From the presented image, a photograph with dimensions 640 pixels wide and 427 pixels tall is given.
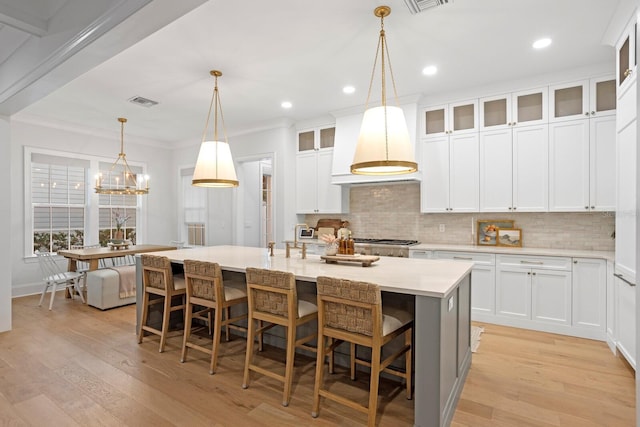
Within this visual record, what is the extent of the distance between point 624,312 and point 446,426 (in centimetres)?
202

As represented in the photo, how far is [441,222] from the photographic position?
4.81m

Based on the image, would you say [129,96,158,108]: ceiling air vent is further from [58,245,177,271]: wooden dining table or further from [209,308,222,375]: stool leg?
[209,308,222,375]: stool leg

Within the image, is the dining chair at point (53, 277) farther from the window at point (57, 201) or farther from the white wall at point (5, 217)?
the white wall at point (5, 217)

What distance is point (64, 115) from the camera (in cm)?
536

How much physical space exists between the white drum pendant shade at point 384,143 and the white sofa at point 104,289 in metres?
3.97

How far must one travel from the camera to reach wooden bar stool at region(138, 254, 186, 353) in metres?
3.14

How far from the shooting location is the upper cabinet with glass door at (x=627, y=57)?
263 cm

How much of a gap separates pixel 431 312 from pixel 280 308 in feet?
3.36

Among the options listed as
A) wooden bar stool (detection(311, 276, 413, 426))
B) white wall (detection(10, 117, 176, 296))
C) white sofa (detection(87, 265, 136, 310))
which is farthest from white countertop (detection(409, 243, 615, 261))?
white wall (detection(10, 117, 176, 296))

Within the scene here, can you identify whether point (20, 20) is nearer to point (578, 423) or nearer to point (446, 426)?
point (446, 426)

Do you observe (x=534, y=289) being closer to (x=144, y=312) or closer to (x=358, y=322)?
(x=358, y=322)

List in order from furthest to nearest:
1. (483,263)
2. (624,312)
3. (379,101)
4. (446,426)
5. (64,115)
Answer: (64,115) < (379,101) < (483,263) < (624,312) < (446,426)

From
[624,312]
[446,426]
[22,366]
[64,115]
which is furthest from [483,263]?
[64,115]

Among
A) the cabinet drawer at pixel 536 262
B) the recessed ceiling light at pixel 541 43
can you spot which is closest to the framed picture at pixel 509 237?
the cabinet drawer at pixel 536 262
